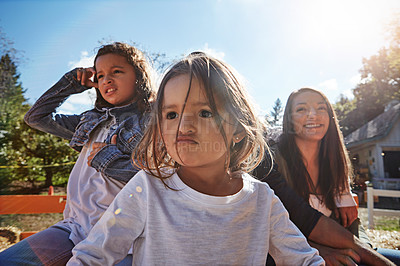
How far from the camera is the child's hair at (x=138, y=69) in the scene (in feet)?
5.49

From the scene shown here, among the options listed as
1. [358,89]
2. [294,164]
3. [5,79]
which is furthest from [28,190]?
[358,89]

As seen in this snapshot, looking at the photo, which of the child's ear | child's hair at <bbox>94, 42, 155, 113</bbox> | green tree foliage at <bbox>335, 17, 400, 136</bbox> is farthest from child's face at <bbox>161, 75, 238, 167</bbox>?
green tree foliage at <bbox>335, 17, 400, 136</bbox>

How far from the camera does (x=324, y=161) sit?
85.7 inches

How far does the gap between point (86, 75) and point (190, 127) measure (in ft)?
3.81

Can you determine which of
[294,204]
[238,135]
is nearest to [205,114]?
[238,135]

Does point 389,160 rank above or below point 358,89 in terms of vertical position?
below

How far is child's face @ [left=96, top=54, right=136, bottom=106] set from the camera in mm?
1623

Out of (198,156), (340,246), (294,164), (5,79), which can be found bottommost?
(340,246)

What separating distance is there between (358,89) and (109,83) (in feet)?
119

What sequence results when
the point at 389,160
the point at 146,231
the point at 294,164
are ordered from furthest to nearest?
1. the point at 389,160
2. the point at 294,164
3. the point at 146,231

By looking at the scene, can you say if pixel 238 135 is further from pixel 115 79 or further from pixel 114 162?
pixel 115 79

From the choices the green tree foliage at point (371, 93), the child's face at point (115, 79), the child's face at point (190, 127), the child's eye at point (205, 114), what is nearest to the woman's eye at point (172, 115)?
the child's face at point (190, 127)

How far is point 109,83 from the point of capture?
1609mm

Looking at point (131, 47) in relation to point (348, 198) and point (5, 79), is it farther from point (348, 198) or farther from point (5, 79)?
point (5, 79)
